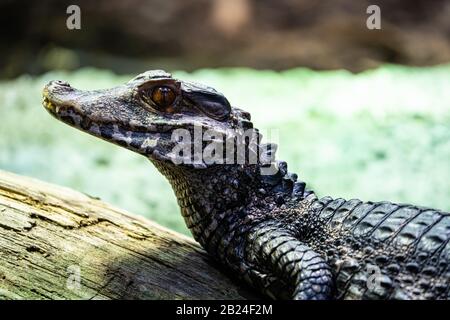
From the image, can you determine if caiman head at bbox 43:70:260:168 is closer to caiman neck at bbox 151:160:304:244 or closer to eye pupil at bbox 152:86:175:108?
eye pupil at bbox 152:86:175:108

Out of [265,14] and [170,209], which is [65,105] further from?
[265,14]

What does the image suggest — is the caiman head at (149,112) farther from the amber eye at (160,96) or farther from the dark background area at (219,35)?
the dark background area at (219,35)

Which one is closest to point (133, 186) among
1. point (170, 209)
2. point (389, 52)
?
point (170, 209)

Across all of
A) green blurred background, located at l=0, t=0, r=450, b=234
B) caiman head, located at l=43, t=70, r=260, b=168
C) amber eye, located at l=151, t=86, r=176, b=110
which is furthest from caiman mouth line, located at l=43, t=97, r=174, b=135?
green blurred background, located at l=0, t=0, r=450, b=234

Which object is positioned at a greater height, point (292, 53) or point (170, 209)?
point (292, 53)

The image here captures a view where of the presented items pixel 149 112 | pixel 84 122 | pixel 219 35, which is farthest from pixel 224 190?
pixel 219 35

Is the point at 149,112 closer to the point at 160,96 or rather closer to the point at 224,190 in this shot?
the point at 160,96

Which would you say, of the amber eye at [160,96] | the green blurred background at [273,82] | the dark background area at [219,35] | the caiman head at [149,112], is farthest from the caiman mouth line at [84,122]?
the dark background area at [219,35]
